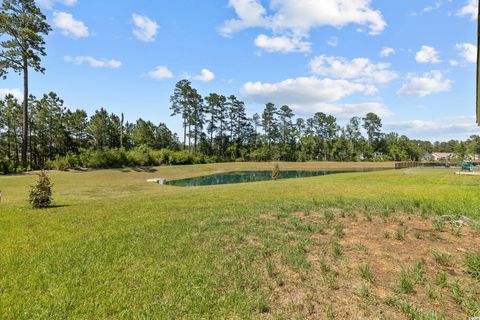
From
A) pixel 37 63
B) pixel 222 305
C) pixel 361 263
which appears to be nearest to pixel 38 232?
pixel 222 305

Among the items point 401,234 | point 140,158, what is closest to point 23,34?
point 140,158

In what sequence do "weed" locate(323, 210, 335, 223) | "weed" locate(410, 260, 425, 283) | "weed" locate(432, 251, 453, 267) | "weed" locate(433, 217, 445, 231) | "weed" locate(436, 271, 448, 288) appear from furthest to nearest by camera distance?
"weed" locate(323, 210, 335, 223) < "weed" locate(433, 217, 445, 231) < "weed" locate(432, 251, 453, 267) < "weed" locate(410, 260, 425, 283) < "weed" locate(436, 271, 448, 288)

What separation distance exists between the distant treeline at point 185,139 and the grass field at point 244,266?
2688 centimetres

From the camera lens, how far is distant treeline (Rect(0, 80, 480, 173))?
42094 mm

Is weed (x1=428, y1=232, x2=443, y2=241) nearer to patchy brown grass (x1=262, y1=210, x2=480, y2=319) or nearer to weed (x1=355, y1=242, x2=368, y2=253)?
patchy brown grass (x1=262, y1=210, x2=480, y2=319)

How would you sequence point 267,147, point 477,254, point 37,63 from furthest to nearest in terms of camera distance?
point 267,147
point 37,63
point 477,254

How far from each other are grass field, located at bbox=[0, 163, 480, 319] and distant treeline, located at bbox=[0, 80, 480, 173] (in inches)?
1058

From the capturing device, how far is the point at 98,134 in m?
56.7

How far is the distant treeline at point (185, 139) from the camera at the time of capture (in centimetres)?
4209

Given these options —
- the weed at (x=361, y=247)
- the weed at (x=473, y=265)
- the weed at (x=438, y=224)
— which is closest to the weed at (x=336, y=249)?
the weed at (x=361, y=247)

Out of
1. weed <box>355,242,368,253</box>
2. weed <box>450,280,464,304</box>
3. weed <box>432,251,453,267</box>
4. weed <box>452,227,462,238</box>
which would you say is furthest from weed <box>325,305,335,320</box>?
weed <box>452,227,462,238</box>

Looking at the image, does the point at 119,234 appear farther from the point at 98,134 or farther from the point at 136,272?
the point at 98,134

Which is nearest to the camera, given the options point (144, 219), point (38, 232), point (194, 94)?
point (38, 232)

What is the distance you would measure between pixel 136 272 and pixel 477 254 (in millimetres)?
5528
